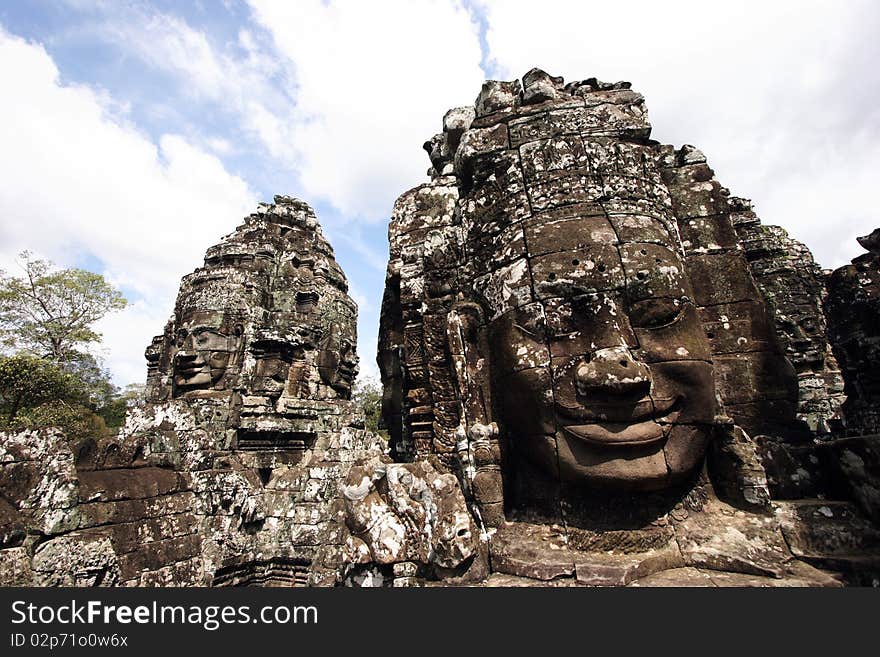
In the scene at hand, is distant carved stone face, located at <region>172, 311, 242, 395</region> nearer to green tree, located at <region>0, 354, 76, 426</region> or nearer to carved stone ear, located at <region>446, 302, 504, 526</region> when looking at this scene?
carved stone ear, located at <region>446, 302, 504, 526</region>

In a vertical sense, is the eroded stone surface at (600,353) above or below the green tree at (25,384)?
below

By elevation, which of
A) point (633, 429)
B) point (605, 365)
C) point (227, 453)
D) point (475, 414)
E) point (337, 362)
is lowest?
point (633, 429)

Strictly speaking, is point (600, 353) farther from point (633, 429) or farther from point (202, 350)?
point (202, 350)

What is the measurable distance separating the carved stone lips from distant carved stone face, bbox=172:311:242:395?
8.17 m

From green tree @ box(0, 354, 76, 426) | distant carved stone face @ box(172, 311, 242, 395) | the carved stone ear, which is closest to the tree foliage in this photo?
green tree @ box(0, 354, 76, 426)

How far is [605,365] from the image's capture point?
2443 mm

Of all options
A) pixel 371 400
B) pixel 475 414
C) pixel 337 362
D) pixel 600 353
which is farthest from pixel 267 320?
pixel 371 400

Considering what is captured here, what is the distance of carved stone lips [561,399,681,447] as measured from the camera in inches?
94.5

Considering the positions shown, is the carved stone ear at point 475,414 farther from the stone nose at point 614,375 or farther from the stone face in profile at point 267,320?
the stone face in profile at point 267,320

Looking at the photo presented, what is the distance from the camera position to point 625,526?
254cm

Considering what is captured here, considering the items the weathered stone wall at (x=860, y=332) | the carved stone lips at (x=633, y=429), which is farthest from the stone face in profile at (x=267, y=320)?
the weathered stone wall at (x=860, y=332)

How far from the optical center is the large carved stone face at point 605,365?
2.43 m

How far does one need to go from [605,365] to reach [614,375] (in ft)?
0.26

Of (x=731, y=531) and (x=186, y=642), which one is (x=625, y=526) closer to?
(x=731, y=531)
